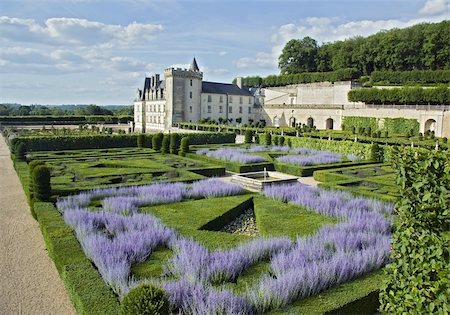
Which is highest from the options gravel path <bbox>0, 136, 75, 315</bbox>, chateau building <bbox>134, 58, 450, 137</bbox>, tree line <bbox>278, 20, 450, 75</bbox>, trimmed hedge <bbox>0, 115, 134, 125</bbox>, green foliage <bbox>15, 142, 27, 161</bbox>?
tree line <bbox>278, 20, 450, 75</bbox>

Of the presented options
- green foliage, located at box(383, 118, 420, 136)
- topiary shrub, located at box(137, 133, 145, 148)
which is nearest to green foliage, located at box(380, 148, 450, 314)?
topiary shrub, located at box(137, 133, 145, 148)

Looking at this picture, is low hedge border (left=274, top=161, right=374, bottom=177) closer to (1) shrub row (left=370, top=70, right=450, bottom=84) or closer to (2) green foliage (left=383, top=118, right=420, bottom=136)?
(2) green foliage (left=383, top=118, right=420, bottom=136)

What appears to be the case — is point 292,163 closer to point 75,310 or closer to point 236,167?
point 236,167

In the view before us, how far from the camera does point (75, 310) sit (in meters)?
6.21

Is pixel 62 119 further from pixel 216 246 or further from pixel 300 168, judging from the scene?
pixel 216 246

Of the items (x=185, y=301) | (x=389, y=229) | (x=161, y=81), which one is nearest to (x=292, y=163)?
(x=389, y=229)

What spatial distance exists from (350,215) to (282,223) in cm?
197

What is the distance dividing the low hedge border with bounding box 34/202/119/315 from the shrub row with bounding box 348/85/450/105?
37219 millimetres

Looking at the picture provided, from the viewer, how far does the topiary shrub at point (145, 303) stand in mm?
4449

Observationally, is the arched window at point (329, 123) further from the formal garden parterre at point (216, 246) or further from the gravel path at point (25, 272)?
the gravel path at point (25, 272)

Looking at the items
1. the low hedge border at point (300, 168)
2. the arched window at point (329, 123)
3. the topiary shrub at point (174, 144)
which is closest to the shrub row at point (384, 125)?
the arched window at point (329, 123)

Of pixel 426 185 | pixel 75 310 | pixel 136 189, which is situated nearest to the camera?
pixel 426 185

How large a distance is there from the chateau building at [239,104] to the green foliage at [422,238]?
37910 millimetres

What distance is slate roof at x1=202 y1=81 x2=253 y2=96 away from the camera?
2021 inches
